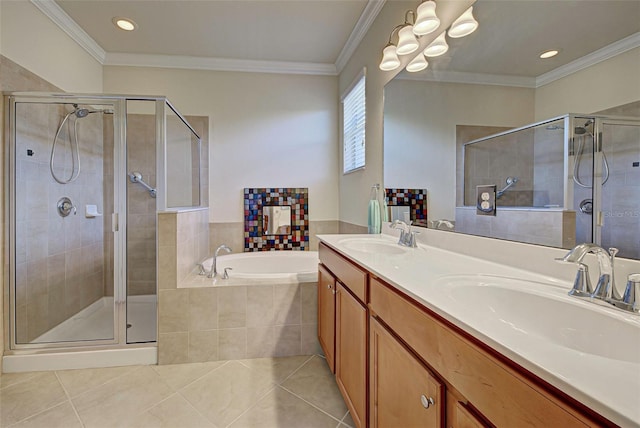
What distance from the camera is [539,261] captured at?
3.38 feet

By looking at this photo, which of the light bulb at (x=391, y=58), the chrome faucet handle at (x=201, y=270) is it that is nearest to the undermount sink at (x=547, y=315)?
the light bulb at (x=391, y=58)

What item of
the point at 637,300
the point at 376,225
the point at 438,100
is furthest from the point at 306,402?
the point at 438,100

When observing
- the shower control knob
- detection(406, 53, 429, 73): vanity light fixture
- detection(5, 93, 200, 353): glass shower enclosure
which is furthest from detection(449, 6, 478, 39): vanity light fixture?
the shower control knob

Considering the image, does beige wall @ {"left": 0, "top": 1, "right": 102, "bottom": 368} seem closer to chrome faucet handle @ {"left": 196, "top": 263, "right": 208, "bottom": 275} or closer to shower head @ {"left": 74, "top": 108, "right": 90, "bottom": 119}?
shower head @ {"left": 74, "top": 108, "right": 90, "bottom": 119}

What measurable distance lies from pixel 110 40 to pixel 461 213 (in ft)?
10.9

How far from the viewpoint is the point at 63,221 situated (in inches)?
92.7

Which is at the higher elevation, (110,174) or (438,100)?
(438,100)

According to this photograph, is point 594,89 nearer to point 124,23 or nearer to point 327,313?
point 327,313

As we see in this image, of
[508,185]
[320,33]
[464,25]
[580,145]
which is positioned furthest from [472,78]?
[320,33]

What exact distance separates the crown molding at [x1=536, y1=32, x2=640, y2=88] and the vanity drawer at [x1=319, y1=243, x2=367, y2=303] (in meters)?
0.92

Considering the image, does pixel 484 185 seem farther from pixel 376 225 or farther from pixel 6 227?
pixel 6 227

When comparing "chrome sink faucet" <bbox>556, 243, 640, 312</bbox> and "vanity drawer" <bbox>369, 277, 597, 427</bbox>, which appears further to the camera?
"chrome sink faucet" <bbox>556, 243, 640, 312</bbox>

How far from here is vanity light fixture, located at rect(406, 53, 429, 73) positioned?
173 cm

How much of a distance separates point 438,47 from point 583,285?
4.38ft
